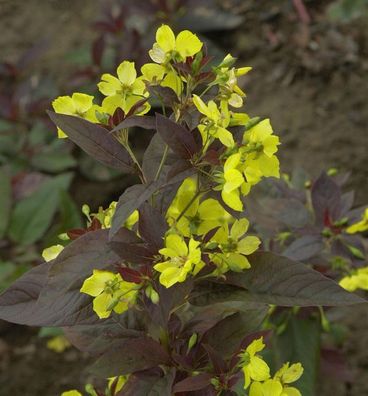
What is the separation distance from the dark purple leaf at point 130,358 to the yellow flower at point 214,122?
0.35 meters

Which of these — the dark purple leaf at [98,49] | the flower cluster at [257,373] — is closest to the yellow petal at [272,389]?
the flower cluster at [257,373]

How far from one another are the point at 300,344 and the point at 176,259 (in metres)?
0.75

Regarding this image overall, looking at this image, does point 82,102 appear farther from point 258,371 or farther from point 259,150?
point 258,371

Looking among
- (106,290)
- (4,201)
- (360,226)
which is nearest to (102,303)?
(106,290)

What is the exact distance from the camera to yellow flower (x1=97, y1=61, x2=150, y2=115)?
3.52ft

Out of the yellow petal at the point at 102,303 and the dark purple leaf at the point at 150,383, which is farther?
the dark purple leaf at the point at 150,383

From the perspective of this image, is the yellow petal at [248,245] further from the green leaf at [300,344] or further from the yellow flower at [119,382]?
the green leaf at [300,344]

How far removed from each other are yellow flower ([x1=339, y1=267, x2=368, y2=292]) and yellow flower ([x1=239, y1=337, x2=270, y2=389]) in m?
0.45

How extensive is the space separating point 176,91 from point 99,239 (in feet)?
0.78

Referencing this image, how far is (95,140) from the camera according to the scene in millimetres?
1054

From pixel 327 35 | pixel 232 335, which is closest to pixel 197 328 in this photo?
pixel 232 335

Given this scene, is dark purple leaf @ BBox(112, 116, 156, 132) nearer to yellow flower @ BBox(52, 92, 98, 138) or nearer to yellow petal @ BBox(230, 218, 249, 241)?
yellow flower @ BBox(52, 92, 98, 138)

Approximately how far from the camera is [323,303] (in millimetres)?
1056

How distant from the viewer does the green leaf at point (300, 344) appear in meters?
1.65
